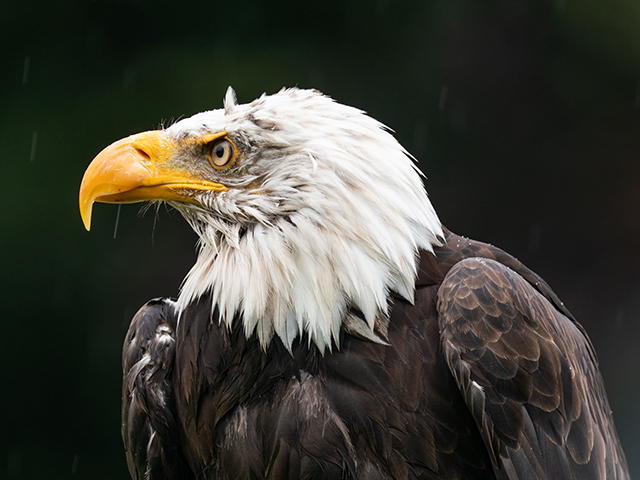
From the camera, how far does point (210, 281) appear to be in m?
1.97

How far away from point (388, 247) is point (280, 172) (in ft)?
1.29

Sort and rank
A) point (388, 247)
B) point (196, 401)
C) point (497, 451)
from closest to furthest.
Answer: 1. point (497, 451)
2. point (388, 247)
3. point (196, 401)

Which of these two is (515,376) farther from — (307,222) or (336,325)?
(307,222)

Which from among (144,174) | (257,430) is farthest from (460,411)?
(144,174)

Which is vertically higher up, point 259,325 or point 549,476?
point 259,325

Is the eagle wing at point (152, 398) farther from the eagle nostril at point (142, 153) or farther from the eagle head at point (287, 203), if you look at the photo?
the eagle nostril at point (142, 153)

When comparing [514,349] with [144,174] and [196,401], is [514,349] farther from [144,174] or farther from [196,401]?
[144,174]

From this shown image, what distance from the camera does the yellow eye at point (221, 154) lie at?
79.4 inches

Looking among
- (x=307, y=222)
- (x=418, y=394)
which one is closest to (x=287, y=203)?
(x=307, y=222)

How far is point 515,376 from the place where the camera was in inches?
68.3

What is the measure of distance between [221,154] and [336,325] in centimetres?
65

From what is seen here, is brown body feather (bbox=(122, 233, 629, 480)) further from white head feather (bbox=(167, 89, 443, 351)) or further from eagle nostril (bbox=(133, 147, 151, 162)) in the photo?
eagle nostril (bbox=(133, 147, 151, 162))

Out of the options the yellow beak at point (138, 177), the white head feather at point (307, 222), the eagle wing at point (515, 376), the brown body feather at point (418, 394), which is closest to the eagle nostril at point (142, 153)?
the yellow beak at point (138, 177)

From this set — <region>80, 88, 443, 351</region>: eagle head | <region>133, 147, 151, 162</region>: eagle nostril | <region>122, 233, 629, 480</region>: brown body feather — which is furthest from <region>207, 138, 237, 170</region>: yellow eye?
<region>122, 233, 629, 480</region>: brown body feather
